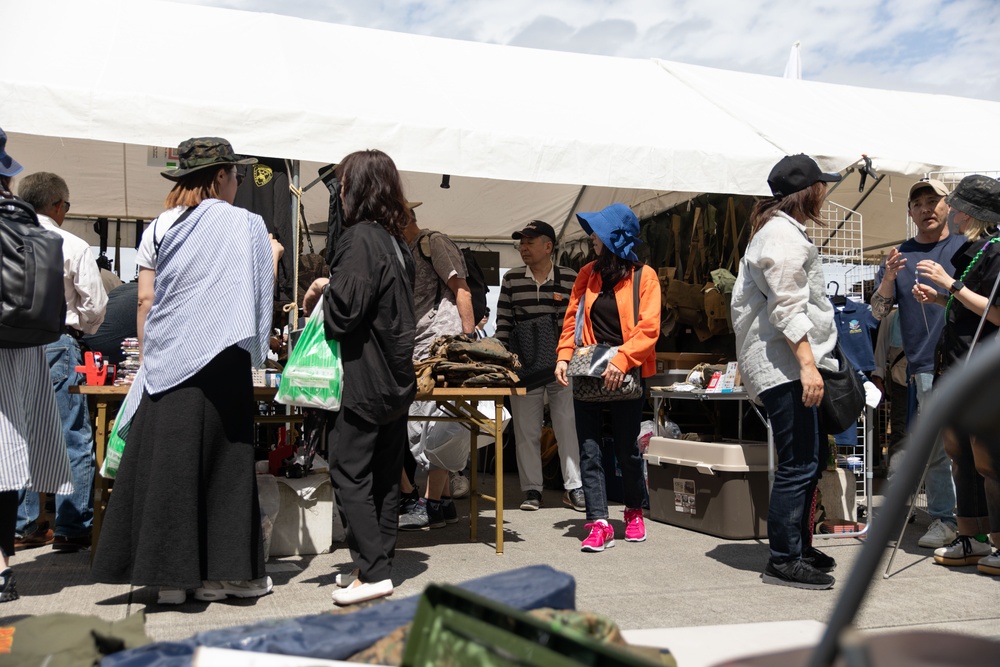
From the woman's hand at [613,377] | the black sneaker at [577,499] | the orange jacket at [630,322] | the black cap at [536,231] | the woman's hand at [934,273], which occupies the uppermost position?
the black cap at [536,231]

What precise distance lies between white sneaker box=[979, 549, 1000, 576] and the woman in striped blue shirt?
3538mm

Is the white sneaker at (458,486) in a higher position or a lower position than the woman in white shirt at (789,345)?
lower

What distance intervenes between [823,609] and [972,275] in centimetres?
189

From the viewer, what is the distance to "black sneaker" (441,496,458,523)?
5.91 metres

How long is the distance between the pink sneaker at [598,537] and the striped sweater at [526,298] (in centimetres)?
197

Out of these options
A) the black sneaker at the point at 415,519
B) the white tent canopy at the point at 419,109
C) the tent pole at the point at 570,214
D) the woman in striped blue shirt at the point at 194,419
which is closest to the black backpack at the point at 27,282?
the woman in striped blue shirt at the point at 194,419

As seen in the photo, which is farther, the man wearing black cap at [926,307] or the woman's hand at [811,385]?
the man wearing black cap at [926,307]

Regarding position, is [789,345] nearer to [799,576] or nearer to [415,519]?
[799,576]

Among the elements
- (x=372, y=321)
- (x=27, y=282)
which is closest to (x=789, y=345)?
(x=372, y=321)

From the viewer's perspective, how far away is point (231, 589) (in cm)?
397

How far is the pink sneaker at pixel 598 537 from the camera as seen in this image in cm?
511

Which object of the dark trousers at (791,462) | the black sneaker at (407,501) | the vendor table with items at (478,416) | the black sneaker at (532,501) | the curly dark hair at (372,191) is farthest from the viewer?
the black sneaker at (532,501)

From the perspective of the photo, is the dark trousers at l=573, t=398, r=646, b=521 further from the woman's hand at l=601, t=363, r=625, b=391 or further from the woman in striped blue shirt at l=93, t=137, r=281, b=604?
the woman in striped blue shirt at l=93, t=137, r=281, b=604

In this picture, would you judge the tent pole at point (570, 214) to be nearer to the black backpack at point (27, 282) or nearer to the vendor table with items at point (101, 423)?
the vendor table with items at point (101, 423)
